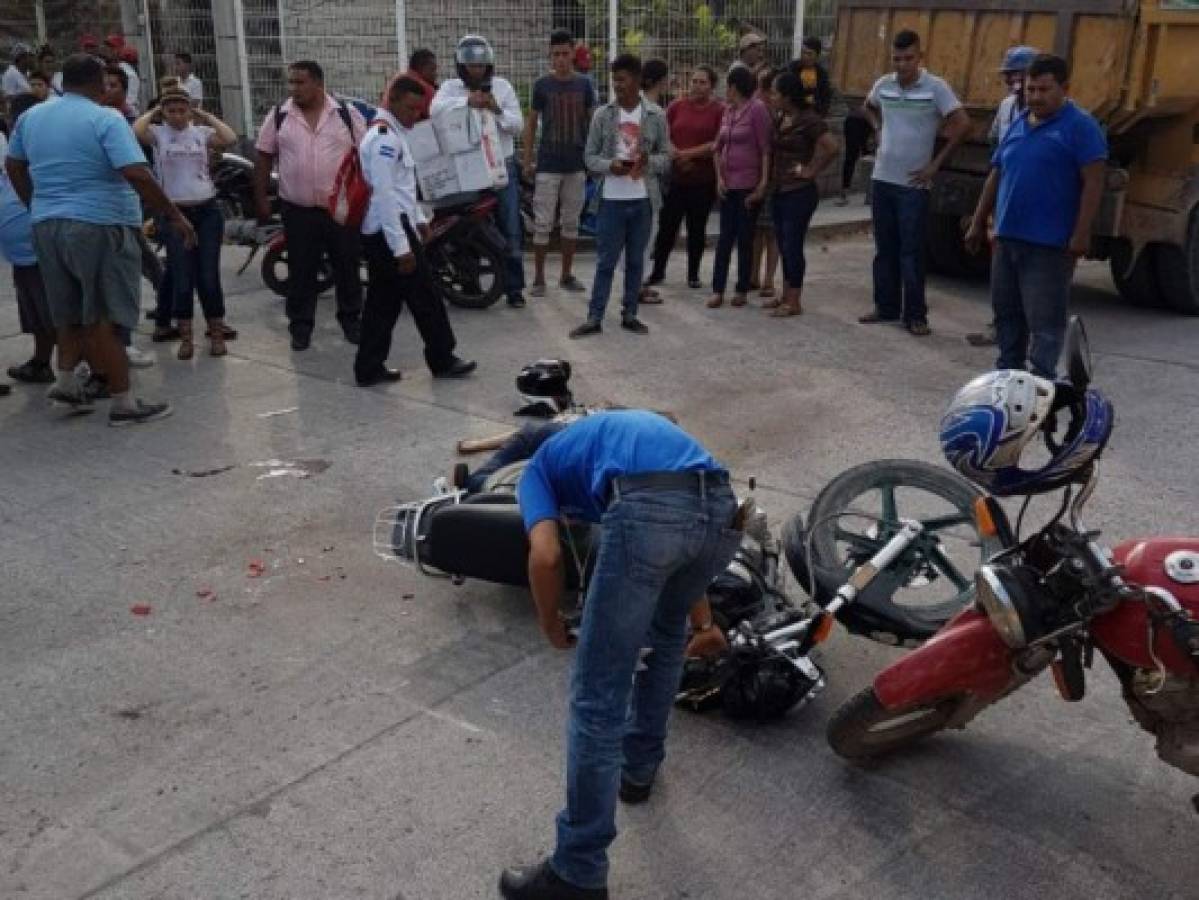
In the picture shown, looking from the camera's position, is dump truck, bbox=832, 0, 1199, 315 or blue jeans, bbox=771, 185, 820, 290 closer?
dump truck, bbox=832, 0, 1199, 315

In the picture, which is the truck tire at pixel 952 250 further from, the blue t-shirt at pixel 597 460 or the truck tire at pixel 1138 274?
the blue t-shirt at pixel 597 460

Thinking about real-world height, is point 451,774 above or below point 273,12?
below

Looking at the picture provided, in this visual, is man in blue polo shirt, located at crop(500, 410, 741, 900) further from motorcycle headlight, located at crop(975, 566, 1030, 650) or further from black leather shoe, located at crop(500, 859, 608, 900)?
motorcycle headlight, located at crop(975, 566, 1030, 650)

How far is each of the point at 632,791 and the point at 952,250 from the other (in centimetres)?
764

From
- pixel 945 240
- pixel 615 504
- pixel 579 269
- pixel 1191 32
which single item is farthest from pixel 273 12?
pixel 615 504

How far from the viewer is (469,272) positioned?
917 centimetres

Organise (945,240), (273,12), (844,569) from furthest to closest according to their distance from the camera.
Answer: (273,12), (945,240), (844,569)

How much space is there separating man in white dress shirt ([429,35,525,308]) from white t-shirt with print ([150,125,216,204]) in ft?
5.76

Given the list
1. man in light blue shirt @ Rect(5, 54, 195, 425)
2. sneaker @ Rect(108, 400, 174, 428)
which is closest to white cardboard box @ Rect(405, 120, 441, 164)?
man in light blue shirt @ Rect(5, 54, 195, 425)

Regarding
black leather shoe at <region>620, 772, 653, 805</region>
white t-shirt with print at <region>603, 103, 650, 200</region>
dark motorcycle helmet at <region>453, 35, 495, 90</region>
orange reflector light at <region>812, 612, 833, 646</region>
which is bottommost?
black leather shoe at <region>620, 772, 653, 805</region>

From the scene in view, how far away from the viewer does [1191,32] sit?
788 cm

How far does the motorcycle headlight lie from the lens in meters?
3.08

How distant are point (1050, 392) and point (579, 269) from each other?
8.11 m

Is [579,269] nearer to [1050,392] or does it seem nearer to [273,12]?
[273,12]
